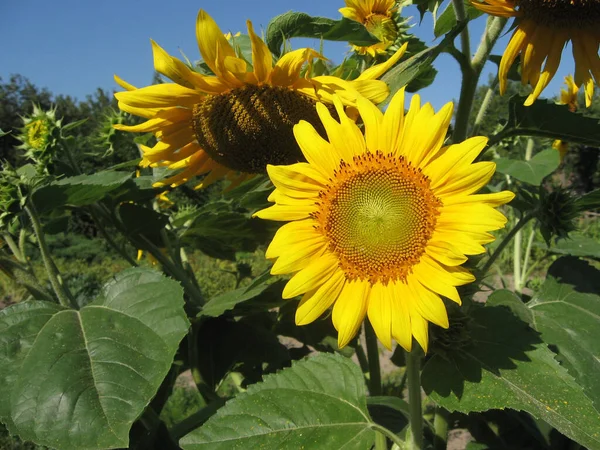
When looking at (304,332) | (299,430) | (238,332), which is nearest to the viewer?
(299,430)

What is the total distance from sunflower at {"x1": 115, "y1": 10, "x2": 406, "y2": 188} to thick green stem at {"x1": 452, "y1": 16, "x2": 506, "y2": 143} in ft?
0.45

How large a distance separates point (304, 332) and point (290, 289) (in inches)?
28.5

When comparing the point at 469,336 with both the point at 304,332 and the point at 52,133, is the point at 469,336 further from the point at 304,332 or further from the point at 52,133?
the point at 52,133

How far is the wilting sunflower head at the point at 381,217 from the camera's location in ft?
2.72

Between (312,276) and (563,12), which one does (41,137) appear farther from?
(563,12)

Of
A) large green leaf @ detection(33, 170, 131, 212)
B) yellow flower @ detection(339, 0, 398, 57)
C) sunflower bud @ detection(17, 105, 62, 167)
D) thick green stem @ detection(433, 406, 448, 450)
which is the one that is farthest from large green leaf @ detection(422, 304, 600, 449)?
sunflower bud @ detection(17, 105, 62, 167)

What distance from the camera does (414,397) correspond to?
976mm

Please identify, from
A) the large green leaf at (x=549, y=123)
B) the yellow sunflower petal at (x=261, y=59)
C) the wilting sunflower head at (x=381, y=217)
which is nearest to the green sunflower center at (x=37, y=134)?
the yellow sunflower petal at (x=261, y=59)

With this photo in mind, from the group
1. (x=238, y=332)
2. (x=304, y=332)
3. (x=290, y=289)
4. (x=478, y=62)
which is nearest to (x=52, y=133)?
(x=238, y=332)

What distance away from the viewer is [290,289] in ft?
2.86

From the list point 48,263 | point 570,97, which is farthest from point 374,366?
point 570,97

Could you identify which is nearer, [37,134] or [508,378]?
[508,378]

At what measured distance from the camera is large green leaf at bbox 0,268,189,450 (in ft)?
2.85

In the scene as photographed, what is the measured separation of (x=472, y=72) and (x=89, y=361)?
2.62ft
